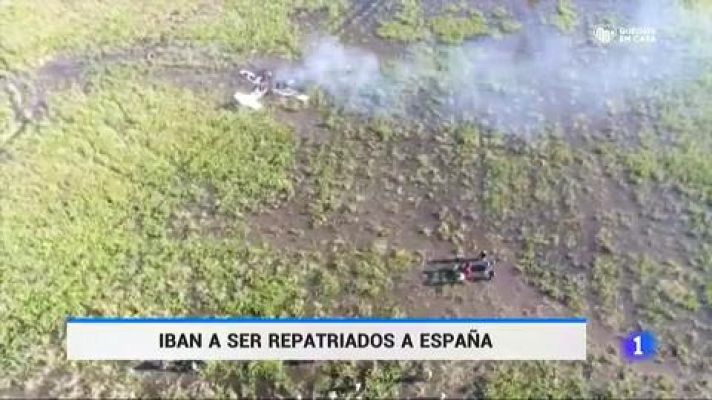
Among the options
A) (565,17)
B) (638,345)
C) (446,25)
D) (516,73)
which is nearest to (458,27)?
(446,25)

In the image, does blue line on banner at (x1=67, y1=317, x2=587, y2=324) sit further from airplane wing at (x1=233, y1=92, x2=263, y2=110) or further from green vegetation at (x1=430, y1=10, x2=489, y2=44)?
green vegetation at (x1=430, y1=10, x2=489, y2=44)

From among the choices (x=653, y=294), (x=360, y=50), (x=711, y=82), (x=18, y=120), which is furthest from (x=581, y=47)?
(x=18, y=120)

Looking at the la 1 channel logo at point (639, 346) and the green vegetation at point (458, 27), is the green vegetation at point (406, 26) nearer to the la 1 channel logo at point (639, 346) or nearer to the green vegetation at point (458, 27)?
the green vegetation at point (458, 27)

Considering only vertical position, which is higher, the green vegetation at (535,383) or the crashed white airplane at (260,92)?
the crashed white airplane at (260,92)

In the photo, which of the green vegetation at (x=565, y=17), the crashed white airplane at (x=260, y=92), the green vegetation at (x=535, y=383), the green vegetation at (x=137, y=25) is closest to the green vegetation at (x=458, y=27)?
the green vegetation at (x=565, y=17)

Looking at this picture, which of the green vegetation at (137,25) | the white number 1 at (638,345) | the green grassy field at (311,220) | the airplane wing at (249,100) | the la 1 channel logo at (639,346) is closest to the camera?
the green grassy field at (311,220)
